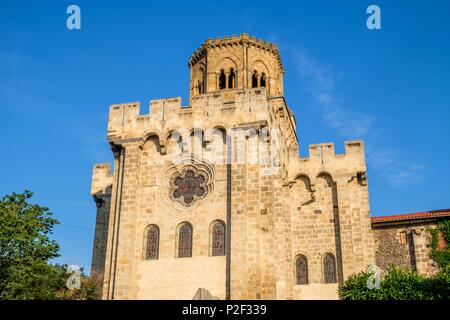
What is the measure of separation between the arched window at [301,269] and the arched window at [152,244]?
738 centimetres

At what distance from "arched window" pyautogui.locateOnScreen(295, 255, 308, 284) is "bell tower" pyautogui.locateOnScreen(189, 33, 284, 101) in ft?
37.7

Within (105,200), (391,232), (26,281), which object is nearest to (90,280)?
(26,281)

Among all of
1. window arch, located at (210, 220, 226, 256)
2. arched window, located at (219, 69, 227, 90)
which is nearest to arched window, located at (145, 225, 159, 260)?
window arch, located at (210, 220, 226, 256)

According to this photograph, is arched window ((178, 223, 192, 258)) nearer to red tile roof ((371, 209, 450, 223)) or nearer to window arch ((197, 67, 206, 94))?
red tile roof ((371, 209, 450, 223))

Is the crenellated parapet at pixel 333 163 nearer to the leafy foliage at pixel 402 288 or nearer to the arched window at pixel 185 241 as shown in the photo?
the leafy foliage at pixel 402 288

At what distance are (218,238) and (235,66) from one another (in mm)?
14535

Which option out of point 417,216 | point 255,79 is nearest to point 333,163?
point 417,216

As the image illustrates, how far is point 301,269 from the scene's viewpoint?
2822 centimetres

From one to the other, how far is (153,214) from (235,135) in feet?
16.9

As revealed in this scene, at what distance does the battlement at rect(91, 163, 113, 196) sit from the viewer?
1276 inches

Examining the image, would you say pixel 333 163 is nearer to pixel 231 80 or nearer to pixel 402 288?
pixel 402 288

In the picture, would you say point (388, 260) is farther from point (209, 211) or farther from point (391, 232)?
point (209, 211)

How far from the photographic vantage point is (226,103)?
26.7 metres

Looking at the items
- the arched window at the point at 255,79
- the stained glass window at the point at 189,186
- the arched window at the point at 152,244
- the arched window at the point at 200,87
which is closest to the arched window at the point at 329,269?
the stained glass window at the point at 189,186
